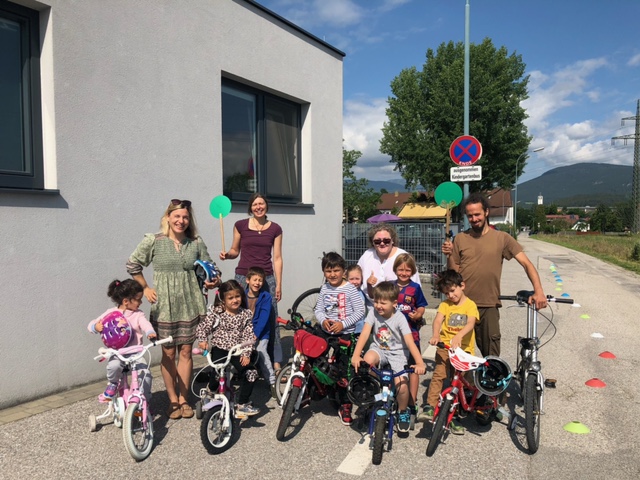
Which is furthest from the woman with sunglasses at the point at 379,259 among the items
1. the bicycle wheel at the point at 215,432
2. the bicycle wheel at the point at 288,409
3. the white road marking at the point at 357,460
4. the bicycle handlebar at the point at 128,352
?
the bicycle handlebar at the point at 128,352

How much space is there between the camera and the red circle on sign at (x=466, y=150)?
31.4 feet

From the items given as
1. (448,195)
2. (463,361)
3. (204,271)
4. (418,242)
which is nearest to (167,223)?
(204,271)

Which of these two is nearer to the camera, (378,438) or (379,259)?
(378,438)

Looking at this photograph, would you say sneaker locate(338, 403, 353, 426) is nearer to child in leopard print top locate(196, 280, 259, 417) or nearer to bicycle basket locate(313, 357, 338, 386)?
bicycle basket locate(313, 357, 338, 386)

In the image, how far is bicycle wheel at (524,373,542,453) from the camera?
3.62 metres

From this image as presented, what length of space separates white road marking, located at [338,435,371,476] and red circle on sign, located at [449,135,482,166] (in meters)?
6.96

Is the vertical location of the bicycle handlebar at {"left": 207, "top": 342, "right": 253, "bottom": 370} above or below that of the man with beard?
below

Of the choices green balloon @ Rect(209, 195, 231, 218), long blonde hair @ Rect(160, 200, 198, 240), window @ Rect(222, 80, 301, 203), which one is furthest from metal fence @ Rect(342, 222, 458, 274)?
long blonde hair @ Rect(160, 200, 198, 240)

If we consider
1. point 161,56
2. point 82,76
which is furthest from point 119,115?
point 161,56

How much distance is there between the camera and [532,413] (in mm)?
3639

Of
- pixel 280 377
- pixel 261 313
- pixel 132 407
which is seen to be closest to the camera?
pixel 132 407

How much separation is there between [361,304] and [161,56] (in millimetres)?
3662

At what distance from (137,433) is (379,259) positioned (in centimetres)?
250

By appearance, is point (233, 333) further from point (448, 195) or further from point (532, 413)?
point (448, 195)
